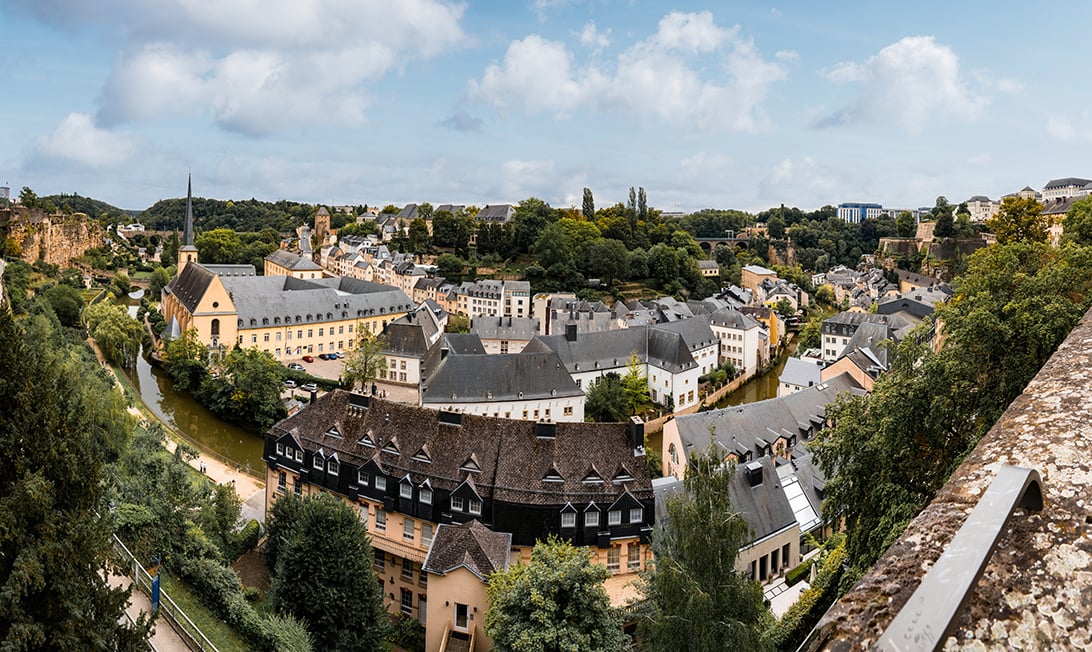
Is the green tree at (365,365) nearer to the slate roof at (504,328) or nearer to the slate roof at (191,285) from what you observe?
the slate roof at (504,328)

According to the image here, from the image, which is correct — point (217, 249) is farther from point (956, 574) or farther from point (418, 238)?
point (956, 574)

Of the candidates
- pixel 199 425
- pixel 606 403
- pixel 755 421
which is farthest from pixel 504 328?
pixel 755 421

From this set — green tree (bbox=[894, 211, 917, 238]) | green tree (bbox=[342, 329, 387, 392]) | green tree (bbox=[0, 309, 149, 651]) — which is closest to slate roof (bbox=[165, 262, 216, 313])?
green tree (bbox=[342, 329, 387, 392])

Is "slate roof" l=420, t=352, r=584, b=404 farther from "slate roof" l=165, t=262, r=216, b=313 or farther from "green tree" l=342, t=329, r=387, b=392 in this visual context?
"slate roof" l=165, t=262, r=216, b=313

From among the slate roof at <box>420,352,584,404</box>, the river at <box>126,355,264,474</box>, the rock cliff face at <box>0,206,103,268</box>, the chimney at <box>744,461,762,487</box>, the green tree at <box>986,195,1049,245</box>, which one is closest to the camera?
the chimney at <box>744,461,762,487</box>

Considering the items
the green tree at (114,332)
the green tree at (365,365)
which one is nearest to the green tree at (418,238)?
the green tree at (114,332)

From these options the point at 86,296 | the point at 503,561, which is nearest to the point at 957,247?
the point at 503,561
